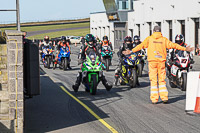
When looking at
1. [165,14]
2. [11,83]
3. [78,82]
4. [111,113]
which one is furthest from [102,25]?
[11,83]

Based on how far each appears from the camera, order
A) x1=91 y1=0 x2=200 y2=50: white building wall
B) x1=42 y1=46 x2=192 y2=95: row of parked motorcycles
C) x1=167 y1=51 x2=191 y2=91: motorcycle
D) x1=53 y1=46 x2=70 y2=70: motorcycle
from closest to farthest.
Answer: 1. x1=42 y1=46 x2=192 y2=95: row of parked motorcycles
2. x1=167 y1=51 x2=191 y2=91: motorcycle
3. x1=53 y1=46 x2=70 y2=70: motorcycle
4. x1=91 y1=0 x2=200 y2=50: white building wall

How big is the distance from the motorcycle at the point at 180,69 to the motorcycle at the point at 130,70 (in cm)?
128

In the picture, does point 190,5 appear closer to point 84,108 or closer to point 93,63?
point 93,63

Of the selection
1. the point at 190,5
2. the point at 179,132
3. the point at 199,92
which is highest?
the point at 190,5

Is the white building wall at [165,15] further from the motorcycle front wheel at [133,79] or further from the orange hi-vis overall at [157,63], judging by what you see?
the orange hi-vis overall at [157,63]

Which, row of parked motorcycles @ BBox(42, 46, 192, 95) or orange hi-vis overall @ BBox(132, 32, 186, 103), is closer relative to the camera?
orange hi-vis overall @ BBox(132, 32, 186, 103)

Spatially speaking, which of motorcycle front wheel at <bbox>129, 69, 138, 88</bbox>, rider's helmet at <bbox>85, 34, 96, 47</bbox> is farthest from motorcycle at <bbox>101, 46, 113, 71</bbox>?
rider's helmet at <bbox>85, 34, 96, 47</bbox>

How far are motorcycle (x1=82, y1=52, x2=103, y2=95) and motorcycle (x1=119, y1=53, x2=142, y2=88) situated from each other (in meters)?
1.68

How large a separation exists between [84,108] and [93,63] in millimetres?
2993

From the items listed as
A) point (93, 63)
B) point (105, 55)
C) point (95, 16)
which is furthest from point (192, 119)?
point (95, 16)

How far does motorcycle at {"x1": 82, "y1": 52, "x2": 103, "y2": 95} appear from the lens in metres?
15.0

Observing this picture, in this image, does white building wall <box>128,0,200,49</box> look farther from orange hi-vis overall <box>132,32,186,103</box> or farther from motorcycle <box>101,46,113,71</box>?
orange hi-vis overall <box>132,32,186,103</box>

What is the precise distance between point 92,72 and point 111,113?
3697 millimetres

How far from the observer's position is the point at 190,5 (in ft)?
118
